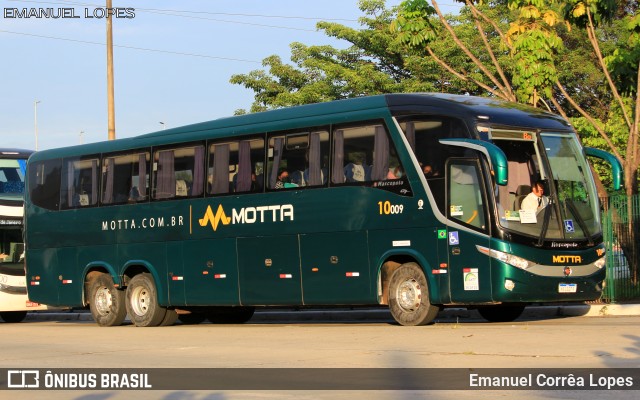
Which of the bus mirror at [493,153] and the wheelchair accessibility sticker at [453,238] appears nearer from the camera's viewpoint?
the bus mirror at [493,153]

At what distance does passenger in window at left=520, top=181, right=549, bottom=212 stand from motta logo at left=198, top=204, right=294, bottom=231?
174 inches

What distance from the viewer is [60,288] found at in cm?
2602

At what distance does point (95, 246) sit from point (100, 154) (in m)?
1.92

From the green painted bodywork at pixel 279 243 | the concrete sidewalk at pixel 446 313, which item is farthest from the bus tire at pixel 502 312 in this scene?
the green painted bodywork at pixel 279 243

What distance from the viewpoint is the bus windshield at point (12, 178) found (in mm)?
30966

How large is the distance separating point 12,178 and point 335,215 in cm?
1364

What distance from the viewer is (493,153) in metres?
17.8

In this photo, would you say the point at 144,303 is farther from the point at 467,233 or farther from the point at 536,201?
the point at 536,201

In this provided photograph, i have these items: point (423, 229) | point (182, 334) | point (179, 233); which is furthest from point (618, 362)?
point (179, 233)

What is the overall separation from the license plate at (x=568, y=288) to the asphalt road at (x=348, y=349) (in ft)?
1.76

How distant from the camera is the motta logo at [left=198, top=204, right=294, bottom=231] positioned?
843 inches

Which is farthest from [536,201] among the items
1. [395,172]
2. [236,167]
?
[236,167]
